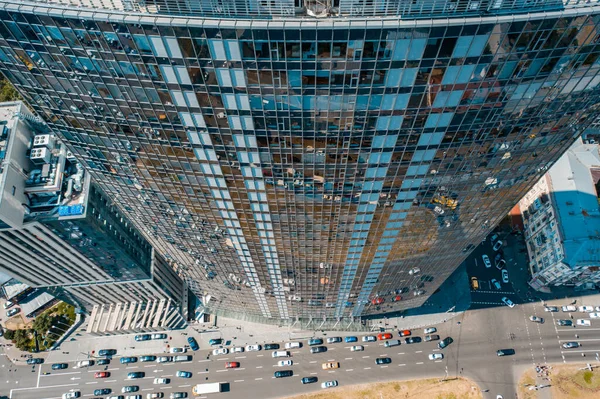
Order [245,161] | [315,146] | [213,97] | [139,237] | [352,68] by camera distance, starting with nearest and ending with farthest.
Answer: [352,68] → [213,97] → [315,146] → [245,161] → [139,237]

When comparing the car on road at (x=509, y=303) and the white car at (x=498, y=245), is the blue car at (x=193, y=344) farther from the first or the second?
the white car at (x=498, y=245)

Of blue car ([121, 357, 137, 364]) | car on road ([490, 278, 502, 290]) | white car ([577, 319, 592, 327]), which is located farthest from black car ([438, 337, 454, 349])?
blue car ([121, 357, 137, 364])

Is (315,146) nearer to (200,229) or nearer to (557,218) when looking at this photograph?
(200,229)

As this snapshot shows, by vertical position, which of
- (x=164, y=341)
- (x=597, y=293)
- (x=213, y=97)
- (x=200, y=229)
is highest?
(x=213, y=97)

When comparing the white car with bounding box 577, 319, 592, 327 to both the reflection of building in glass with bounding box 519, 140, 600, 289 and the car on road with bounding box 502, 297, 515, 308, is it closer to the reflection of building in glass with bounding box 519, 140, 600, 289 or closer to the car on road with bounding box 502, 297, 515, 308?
the reflection of building in glass with bounding box 519, 140, 600, 289

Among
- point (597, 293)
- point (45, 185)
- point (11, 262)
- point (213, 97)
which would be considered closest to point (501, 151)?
point (213, 97)

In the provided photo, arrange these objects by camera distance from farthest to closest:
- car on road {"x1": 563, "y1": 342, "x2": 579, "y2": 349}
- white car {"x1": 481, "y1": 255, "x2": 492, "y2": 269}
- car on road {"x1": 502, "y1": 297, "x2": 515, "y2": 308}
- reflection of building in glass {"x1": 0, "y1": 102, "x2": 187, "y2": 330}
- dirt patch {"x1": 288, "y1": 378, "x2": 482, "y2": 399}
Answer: white car {"x1": 481, "y1": 255, "x2": 492, "y2": 269} < car on road {"x1": 502, "y1": 297, "x2": 515, "y2": 308} < car on road {"x1": 563, "y1": 342, "x2": 579, "y2": 349} < dirt patch {"x1": 288, "y1": 378, "x2": 482, "y2": 399} < reflection of building in glass {"x1": 0, "y1": 102, "x2": 187, "y2": 330}
